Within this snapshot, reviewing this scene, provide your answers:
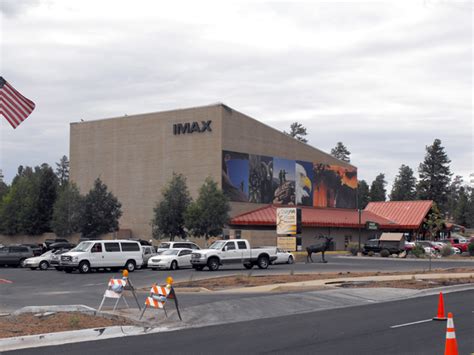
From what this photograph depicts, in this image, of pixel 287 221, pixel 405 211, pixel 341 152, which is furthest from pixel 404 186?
pixel 287 221

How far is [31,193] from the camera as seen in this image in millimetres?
81562

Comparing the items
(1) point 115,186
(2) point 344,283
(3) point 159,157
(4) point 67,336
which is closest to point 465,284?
(2) point 344,283

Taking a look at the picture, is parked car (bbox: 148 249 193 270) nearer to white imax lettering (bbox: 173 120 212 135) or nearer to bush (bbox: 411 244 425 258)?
bush (bbox: 411 244 425 258)

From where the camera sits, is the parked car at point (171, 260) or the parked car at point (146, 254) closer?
the parked car at point (171, 260)

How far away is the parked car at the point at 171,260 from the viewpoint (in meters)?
40.8

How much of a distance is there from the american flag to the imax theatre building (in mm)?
48137

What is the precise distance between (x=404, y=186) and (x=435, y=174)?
126 feet

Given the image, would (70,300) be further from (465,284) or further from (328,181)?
(328,181)

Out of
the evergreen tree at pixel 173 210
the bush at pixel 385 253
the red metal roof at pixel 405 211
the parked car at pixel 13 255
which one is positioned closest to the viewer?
the parked car at pixel 13 255

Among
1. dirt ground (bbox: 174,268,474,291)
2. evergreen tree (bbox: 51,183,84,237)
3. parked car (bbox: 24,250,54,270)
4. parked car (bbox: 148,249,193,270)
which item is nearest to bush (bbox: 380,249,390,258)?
parked car (bbox: 148,249,193,270)

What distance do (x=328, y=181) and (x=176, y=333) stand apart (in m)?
67.4

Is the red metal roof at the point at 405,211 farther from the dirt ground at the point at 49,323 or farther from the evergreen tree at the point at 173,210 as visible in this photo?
the dirt ground at the point at 49,323

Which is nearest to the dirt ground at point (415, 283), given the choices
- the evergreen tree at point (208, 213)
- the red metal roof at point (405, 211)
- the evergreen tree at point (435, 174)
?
the evergreen tree at point (208, 213)

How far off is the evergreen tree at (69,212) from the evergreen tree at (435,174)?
212 ft
